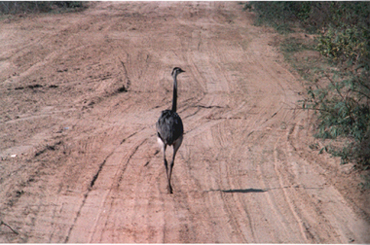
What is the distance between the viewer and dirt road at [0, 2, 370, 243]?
19.3 feet

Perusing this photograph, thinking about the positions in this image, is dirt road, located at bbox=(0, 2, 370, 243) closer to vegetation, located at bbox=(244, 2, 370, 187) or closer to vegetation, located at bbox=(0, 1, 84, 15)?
vegetation, located at bbox=(244, 2, 370, 187)

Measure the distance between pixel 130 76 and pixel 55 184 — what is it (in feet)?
19.9

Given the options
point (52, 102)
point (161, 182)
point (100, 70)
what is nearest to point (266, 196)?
point (161, 182)

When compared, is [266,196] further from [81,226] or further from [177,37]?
[177,37]

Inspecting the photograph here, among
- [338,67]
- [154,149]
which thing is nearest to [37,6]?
[154,149]

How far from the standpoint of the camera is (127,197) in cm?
657

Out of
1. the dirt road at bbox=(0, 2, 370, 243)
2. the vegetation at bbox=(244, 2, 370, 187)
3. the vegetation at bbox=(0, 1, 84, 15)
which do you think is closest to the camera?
the dirt road at bbox=(0, 2, 370, 243)

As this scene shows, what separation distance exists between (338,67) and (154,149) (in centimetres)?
623

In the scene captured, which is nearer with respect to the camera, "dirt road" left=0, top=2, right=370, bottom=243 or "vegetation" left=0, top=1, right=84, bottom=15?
"dirt road" left=0, top=2, right=370, bottom=243

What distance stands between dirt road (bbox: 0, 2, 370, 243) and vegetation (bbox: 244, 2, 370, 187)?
561 mm

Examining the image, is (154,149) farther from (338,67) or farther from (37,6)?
(37,6)

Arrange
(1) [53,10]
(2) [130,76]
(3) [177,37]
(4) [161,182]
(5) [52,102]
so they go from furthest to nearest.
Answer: (1) [53,10], (3) [177,37], (2) [130,76], (5) [52,102], (4) [161,182]

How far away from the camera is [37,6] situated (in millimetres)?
19609

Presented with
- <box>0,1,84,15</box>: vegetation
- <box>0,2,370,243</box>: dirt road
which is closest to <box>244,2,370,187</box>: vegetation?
<box>0,2,370,243</box>: dirt road
